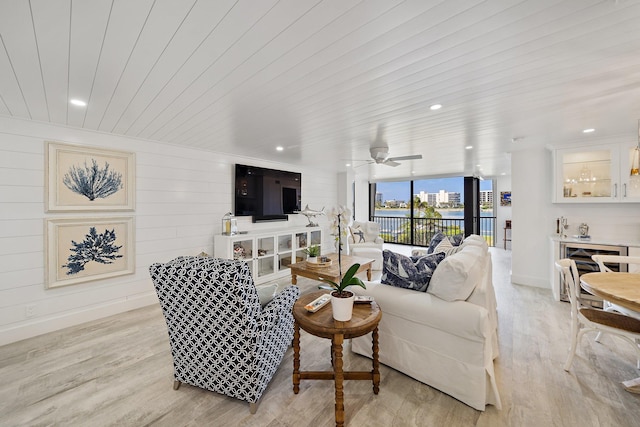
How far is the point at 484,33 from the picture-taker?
4.27 feet

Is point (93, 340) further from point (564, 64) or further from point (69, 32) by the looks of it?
point (564, 64)

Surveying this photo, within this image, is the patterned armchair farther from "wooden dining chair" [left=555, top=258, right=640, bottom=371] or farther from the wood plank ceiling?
"wooden dining chair" [left=555, top=258, right=640, bottom=371]

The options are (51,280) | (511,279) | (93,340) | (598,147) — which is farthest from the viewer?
(511,279)

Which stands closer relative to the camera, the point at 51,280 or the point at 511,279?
the point at 51,280

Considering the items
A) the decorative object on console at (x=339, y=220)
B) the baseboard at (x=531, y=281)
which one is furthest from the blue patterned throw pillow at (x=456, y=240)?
the baseboard at (x=531, y=281)

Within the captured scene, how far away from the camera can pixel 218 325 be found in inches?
65.2

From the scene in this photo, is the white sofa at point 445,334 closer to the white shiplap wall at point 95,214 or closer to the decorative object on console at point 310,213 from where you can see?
the white shiplap wall at point 95,214

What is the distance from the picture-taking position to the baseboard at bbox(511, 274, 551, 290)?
4012mm

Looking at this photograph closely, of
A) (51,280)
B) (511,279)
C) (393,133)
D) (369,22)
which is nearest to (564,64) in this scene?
(369,22)

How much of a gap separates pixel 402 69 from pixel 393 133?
58.6 inches

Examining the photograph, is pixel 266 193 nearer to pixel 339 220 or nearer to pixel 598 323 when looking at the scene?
pixel 339 220

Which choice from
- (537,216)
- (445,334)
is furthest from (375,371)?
(537,216)

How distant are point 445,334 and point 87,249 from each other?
12.4ft

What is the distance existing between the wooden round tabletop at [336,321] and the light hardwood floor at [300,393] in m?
0.56
